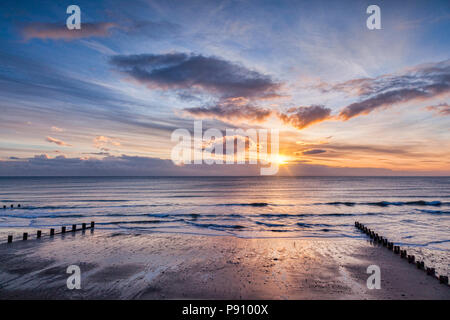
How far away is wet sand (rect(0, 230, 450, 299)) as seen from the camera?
11.7m

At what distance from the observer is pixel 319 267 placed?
15180 millimetres

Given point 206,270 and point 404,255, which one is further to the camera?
point 404,255

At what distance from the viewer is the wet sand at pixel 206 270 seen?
11.7 metres

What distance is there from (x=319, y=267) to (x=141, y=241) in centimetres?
1554

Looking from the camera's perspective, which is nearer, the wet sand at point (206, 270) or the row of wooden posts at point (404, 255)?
the wet sand at point (206, 270)

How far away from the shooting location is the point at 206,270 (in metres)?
14.6
